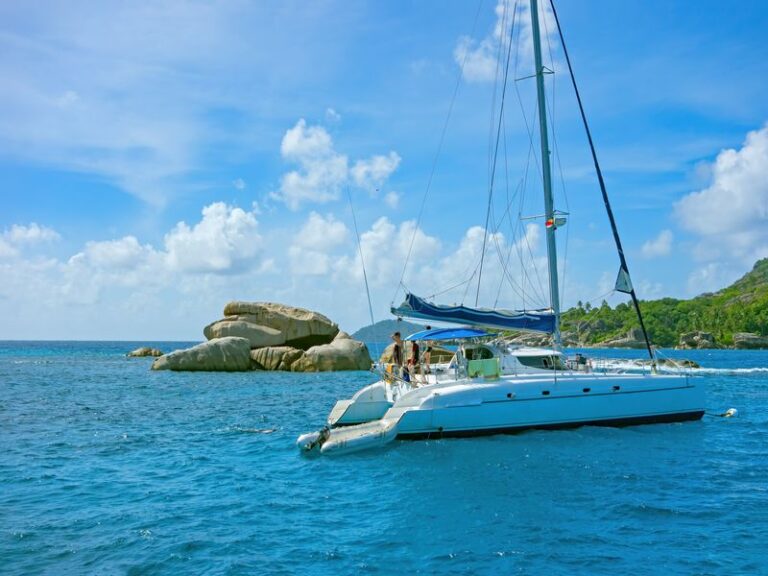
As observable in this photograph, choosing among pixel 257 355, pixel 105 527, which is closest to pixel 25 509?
pixel 105 527

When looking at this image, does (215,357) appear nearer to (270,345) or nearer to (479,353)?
(270,345)

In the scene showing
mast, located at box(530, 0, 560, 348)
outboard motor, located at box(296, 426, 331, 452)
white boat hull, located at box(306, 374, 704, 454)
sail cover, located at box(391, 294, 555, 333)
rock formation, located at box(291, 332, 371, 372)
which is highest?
mast, located at box(530, 0, 560, 348)

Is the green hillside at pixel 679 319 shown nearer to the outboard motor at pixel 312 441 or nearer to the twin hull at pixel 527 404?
the twin hull at pixel 527 404

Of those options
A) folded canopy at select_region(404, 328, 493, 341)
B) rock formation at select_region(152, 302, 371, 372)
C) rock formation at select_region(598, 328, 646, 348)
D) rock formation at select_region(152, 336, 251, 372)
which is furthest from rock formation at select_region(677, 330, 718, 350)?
folded canopy at select_region(404, 328, 493, 341)

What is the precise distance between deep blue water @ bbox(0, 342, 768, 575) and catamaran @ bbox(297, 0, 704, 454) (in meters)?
0.51

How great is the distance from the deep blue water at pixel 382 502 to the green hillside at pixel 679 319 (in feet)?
370

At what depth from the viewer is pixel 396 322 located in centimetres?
2017

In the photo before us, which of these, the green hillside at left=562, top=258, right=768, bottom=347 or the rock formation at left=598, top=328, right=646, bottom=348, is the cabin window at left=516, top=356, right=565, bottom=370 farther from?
the rock formation at left=598, top=328, right=646, bottom=348

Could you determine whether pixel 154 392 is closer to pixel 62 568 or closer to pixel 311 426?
pixel 311 426

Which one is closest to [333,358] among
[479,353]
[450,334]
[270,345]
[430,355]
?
[270,345]

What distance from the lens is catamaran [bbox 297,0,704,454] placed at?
664 inches

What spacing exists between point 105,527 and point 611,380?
1412 cm

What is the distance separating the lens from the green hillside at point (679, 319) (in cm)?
13046

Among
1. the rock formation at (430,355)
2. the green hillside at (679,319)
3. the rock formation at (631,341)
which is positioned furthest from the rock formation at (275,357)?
the rock formation at (631,341)
